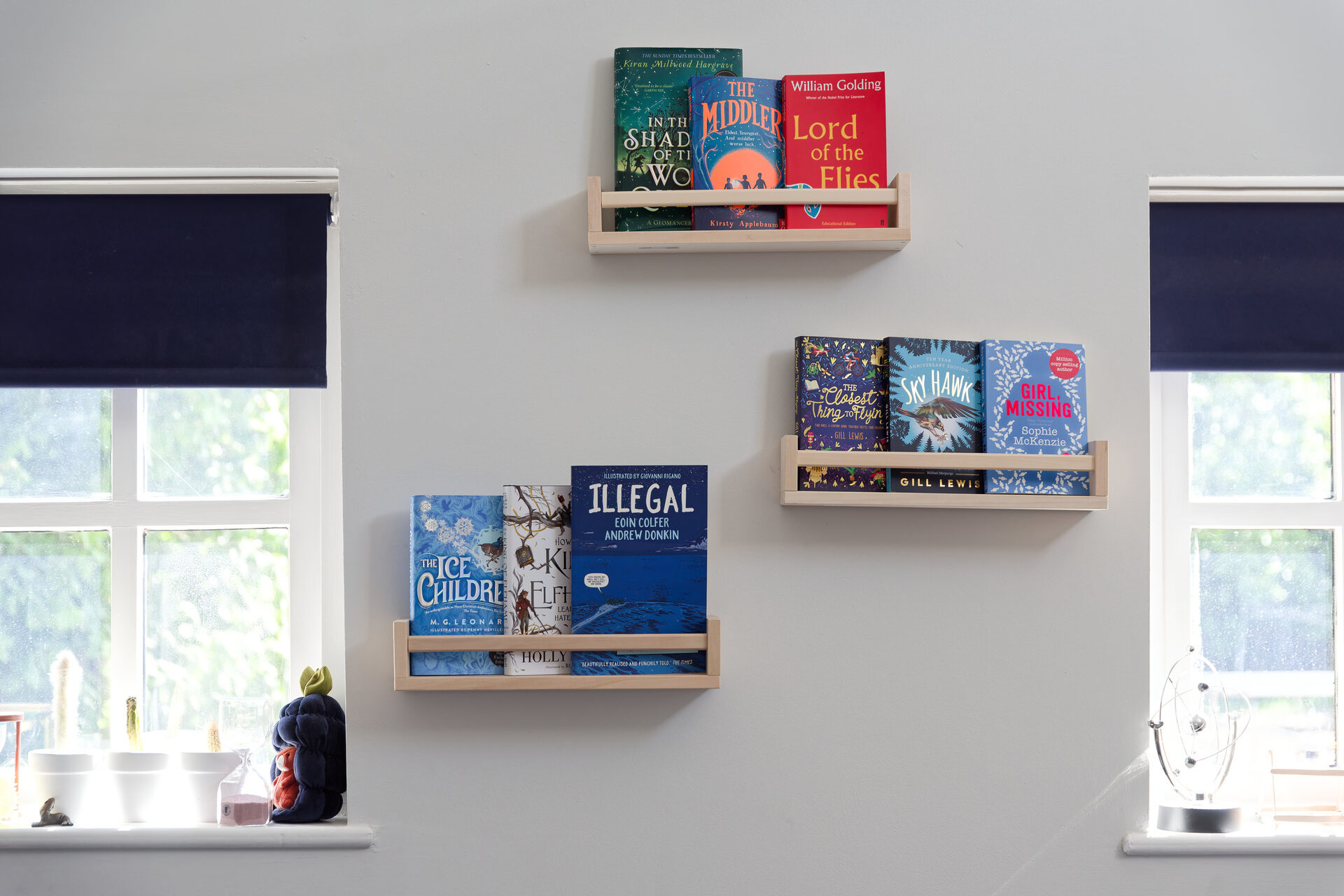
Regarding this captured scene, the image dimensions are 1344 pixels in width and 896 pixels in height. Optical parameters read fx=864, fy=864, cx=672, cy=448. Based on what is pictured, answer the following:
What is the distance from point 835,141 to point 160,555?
4.22 ft

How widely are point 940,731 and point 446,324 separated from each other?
95cm

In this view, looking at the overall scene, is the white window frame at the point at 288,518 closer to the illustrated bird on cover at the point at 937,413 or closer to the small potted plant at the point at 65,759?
the small potted plant at the point at 65,759

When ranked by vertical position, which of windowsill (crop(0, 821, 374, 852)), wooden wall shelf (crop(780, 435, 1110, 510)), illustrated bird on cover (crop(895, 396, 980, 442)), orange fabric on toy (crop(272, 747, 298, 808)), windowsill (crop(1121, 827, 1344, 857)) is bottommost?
windowsill (crop(1121, 827, 1344, 857))

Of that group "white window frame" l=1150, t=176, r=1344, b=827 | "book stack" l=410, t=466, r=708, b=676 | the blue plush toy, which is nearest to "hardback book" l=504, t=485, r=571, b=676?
"book stack" l=410, t=466, r=708, b=676

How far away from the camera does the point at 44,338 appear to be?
138cm

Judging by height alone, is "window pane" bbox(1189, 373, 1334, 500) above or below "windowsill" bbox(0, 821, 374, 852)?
above

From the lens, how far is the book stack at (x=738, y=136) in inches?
50.0

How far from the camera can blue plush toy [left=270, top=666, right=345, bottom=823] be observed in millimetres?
1284

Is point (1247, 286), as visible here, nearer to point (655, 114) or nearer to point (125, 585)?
point (655, 114)

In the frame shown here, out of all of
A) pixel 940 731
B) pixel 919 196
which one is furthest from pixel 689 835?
pixel 919 196

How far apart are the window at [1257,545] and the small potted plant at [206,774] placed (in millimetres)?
1539

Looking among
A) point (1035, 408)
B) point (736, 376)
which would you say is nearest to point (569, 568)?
point (736, 376)

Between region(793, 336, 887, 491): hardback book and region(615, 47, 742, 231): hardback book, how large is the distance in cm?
33

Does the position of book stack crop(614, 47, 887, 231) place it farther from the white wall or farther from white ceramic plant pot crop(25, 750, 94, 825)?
white ceramic plant pot crop(25, 750, 94, 825)
